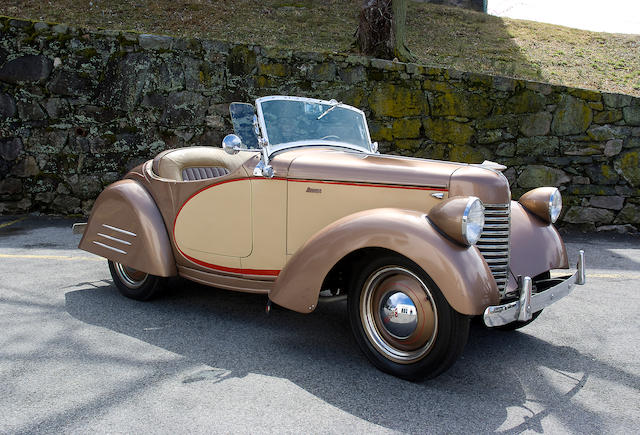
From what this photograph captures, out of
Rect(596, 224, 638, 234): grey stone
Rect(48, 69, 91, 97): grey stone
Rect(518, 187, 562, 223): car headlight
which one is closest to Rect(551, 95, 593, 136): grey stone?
Rect(596, 224, 638, 234): grey stone

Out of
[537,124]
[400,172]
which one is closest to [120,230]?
[400,172]

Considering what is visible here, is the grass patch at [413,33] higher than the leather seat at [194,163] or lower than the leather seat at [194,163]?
higher

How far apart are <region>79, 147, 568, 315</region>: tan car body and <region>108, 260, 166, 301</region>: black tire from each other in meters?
0.20

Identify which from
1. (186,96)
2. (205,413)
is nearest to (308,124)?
(205,413)

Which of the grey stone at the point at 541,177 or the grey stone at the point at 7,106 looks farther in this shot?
the grey stone at the point at 541,177

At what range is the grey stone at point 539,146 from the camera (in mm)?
8664

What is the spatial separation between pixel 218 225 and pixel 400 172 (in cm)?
146

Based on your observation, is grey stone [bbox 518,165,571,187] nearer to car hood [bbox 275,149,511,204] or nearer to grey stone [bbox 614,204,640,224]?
grey stone [bbox 614,204,640,224]

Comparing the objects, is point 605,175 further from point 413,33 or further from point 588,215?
point 413,33

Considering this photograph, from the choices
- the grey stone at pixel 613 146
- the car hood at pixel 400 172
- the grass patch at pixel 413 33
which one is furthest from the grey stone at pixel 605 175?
the car hood at pixel 400 172

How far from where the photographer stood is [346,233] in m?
3.19

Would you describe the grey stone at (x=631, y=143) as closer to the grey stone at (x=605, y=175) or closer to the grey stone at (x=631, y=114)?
the grey stone at (x=631, y=114)

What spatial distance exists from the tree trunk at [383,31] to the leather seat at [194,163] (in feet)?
17.8

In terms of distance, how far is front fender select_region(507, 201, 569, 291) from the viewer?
3.57m
